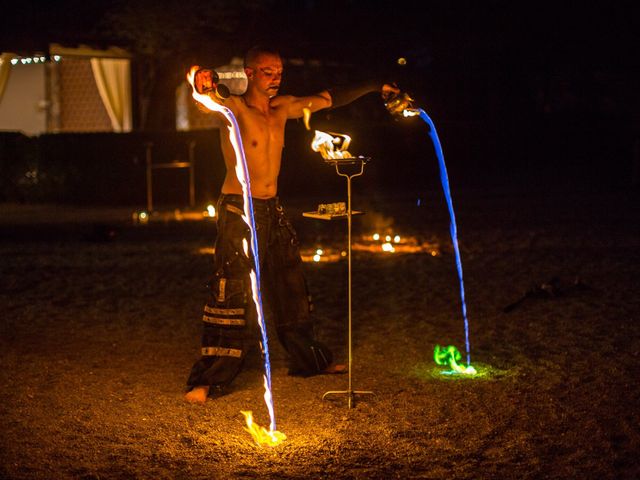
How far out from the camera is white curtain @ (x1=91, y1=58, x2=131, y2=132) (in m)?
24.0

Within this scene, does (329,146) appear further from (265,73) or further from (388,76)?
(388,76)

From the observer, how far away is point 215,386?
5844mm

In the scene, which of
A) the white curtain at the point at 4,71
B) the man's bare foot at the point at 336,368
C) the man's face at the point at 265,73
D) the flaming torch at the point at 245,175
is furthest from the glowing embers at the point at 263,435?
the white curtain at the point at 4,71

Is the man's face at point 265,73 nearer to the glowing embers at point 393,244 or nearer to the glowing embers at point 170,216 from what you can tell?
the glowing embers at point 393,244

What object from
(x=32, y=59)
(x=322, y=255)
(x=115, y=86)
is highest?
(x=32, y=59)

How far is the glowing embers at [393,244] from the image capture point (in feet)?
40.3

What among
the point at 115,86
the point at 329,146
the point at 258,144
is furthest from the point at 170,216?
the point at 329,146

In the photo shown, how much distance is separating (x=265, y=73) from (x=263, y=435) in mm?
2130

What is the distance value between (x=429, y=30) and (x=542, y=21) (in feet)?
11.0

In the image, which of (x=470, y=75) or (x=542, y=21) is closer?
(x=542, y=21)

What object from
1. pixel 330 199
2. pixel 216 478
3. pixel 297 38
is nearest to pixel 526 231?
pixel 330 199

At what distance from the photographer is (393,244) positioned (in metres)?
12.9

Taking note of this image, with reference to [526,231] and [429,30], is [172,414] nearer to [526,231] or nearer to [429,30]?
[526,231]

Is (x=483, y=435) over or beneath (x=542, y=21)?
beneath
